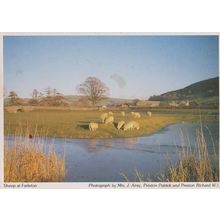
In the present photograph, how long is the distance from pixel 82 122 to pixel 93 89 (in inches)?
13.6

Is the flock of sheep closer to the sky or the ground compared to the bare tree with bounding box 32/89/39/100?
closer to the ground

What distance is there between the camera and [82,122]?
4.05 m

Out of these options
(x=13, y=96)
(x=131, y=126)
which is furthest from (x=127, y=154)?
(x=13, y=96)

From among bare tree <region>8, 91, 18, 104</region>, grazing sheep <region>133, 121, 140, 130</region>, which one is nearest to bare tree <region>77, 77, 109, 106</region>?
grazing sheep <region>133, 121, 140, 130</region>

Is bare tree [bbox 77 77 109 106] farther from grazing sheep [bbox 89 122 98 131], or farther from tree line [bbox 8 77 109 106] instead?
grazing sheep [bbox 89 122 98 131]

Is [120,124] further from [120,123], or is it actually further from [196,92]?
[196,92]

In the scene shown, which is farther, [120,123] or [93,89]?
[120,123]

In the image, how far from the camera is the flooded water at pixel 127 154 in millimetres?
3963

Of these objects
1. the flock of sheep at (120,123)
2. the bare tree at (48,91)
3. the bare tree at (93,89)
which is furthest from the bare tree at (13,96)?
the flock of sheep at (120,123)

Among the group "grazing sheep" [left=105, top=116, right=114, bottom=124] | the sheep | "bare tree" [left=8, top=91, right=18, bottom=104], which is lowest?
the sheep

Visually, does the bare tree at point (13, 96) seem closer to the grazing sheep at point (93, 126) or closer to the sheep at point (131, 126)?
the grazing sheep at point (93, 126)

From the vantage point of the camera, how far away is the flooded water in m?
3.96

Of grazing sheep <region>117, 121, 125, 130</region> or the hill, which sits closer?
the hill
